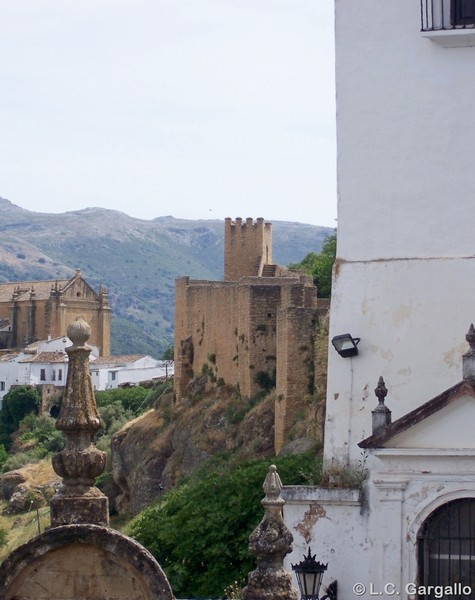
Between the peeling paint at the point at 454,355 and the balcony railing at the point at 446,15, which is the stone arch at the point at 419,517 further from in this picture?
the balcony railing at the point at 446,15

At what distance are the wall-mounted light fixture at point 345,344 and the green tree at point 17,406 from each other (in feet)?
309

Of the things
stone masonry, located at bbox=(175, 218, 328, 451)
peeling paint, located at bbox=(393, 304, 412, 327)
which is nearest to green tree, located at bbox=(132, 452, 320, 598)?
peeling paint, located at bbox=(393, 304, 412, 327)

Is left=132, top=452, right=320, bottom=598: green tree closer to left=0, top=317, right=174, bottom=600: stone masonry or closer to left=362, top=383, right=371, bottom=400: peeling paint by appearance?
left=362, top=383, right=371, bottom=400: peeling paint

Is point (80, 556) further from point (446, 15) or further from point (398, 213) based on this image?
point (446, 15)

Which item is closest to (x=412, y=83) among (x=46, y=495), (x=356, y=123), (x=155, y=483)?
(x=356, y=123)

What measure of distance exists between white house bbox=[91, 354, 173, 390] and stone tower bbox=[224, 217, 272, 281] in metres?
43.8

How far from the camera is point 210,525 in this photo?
87.0 ft

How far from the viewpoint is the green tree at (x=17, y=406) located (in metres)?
112

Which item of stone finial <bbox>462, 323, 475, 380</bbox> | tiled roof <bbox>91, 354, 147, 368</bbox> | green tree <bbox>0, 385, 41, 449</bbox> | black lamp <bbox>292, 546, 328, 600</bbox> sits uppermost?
stone finial <bbox>462, 323, 475, 380</bbox>

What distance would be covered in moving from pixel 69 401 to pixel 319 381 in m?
27.8

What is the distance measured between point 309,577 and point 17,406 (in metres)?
97.3

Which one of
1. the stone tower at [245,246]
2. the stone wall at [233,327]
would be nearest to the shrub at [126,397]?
the stone tower at [245,246]

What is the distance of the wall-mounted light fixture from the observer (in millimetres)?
18031

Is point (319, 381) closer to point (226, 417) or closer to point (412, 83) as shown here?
point (226, 417)
